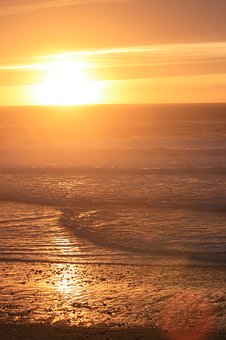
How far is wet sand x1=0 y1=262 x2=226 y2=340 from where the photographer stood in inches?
393

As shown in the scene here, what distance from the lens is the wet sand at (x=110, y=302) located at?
9.98 meters

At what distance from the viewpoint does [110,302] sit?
11.3m

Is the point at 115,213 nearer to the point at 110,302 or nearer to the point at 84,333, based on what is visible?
the point at 110,302

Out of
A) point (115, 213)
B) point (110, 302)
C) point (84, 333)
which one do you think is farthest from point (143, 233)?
point (84, 333)

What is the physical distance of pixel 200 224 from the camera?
1856 centimetres

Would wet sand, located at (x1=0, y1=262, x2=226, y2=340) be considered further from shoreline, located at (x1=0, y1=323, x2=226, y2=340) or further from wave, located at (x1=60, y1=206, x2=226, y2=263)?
wave, located at (x1=60, y1=206, x2=226, y2=263)

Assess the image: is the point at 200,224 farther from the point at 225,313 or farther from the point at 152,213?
the point at 225,313

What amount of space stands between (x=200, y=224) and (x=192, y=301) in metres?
7.32

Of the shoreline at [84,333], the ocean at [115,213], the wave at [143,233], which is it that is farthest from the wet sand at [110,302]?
the wave at [143,233]

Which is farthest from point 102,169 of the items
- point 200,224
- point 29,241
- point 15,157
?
point 29,241

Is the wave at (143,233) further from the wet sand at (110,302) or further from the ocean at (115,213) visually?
the wet sand at (110,302)

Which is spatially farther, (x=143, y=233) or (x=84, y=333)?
(x=143, y=233)

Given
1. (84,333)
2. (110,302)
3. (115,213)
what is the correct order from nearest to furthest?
(84,333)
(110,302)
(115,213)

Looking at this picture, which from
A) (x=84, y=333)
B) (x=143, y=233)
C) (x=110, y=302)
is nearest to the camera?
(x=84, y=333)
